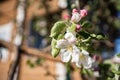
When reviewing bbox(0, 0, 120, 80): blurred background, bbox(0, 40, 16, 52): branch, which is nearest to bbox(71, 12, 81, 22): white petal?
bbox(0, 40, 16, 52): branch

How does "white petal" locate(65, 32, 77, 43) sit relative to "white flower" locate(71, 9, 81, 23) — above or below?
below

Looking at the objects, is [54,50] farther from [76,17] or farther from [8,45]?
[8,45]

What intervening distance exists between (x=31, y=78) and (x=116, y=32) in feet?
5.56

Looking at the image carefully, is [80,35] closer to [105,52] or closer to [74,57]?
[74,57]

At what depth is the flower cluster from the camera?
199 cm

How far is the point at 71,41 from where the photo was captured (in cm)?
197

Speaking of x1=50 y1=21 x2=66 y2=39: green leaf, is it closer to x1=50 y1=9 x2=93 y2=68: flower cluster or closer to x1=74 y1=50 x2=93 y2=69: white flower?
x1=50 y1=9 x2=93 y2=68: flower cluster

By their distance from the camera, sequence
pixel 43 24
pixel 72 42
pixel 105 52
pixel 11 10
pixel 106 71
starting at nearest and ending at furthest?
pixel 72 42 → pixel 106 71 → pixel 105 52 → pixel 43 24 → pixel 11 10

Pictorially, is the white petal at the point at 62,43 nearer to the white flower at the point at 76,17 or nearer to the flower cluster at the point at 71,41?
the flower cluster at the point at 71,41

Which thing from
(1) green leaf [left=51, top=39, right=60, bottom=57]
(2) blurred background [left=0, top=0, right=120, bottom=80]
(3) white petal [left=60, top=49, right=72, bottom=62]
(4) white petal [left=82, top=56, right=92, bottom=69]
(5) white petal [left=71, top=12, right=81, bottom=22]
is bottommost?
(4) white petal [left=82, top=56, right=92, bottom=69]

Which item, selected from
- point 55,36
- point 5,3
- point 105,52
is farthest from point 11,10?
point 55,36

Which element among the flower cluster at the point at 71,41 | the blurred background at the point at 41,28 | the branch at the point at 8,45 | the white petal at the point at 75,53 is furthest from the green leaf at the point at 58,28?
the blurred background at the point at 41,28

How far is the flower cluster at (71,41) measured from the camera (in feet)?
6.51

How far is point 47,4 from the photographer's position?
22.8 feet
